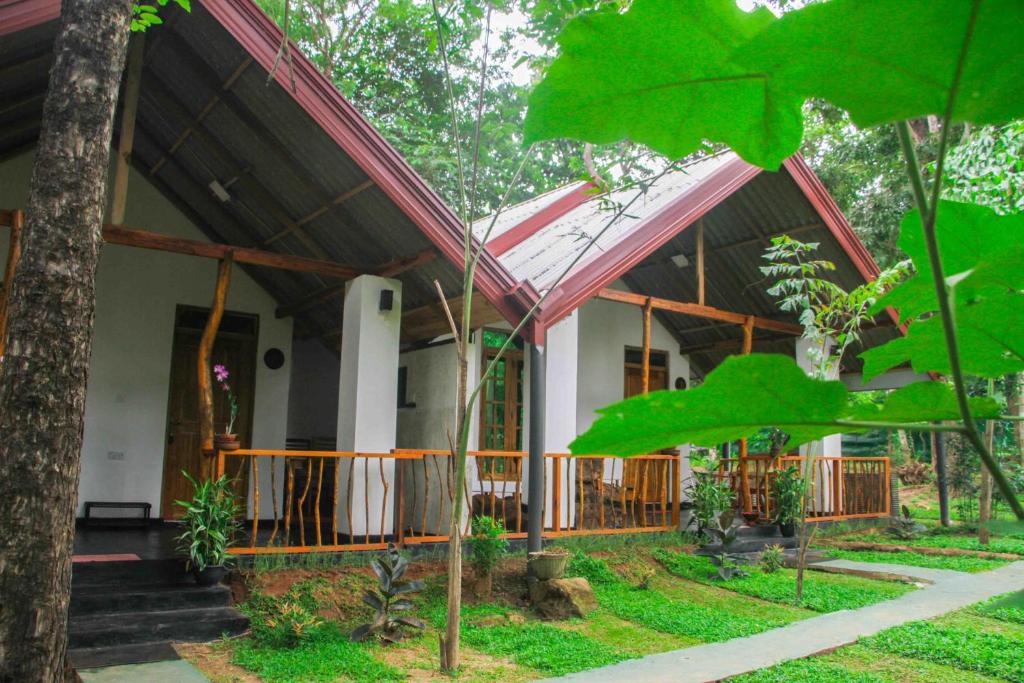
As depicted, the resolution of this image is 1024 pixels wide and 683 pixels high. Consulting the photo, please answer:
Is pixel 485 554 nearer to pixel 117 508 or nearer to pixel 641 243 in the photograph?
pixel 641 243

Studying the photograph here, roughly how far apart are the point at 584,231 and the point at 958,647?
5920 millimetres

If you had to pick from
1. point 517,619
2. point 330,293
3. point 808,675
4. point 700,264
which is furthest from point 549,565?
point 700,264

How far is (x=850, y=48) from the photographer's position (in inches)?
17.0

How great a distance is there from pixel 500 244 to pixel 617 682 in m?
6.58

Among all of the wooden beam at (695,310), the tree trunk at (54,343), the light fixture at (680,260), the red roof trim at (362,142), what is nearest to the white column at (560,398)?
the wooden beam at (695,310)

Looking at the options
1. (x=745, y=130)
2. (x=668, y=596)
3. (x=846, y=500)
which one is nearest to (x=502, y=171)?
(x=846, y=500)

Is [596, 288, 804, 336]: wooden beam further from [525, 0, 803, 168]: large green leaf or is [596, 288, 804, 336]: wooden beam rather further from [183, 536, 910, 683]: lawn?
[525, 0, 803, 168]: large green leaf

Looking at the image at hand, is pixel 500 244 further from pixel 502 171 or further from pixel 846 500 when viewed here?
pixel 502 171

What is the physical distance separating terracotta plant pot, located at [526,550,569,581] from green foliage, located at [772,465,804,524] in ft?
13.7

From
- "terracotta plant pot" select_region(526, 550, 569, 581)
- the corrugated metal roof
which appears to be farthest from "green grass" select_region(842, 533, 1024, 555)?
"terracotta plant pot" select_region(526, 550, 569, 581)

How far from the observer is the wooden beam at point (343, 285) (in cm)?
819

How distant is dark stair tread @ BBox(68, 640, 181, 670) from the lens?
17.9ft

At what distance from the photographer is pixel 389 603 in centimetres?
643

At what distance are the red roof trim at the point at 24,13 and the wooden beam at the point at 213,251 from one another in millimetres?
2004
